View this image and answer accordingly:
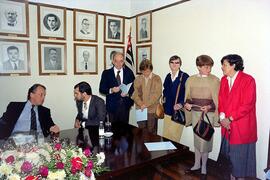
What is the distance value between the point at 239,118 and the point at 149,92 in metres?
1.36

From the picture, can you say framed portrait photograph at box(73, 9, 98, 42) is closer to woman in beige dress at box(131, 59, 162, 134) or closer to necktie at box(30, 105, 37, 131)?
woman in beige dress at box(131, 59, 162, 134)

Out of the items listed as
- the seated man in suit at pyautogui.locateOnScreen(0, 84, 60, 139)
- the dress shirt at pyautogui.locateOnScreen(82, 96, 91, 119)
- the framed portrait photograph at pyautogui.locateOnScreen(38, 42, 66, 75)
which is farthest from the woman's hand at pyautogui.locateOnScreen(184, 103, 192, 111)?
the framed portrait photograph at pyautogui.locateOnScreen(38, 42, 66, 75)

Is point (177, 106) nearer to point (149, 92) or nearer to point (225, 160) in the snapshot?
point (149, 92)

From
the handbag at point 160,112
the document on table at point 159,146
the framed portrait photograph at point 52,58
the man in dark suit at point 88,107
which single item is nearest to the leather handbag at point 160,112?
the handbag at point 160,112

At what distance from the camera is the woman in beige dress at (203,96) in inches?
111

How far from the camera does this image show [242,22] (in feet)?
9.48

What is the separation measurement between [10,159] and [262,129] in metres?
2.66

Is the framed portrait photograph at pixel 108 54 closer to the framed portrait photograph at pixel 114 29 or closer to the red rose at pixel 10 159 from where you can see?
the framed portrait photograph at pixel 114 29

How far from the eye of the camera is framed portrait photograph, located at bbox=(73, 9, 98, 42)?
418 centimetres

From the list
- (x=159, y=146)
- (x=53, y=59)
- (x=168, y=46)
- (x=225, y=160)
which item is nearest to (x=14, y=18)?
(x=53, y=59)

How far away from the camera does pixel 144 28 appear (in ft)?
14.7

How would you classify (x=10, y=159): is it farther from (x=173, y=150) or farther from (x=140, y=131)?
(x=140, y=131)

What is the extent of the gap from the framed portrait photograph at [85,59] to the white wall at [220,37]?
1180 mm

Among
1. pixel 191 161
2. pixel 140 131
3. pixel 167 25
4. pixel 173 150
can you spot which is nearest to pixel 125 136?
pixel 140 131
